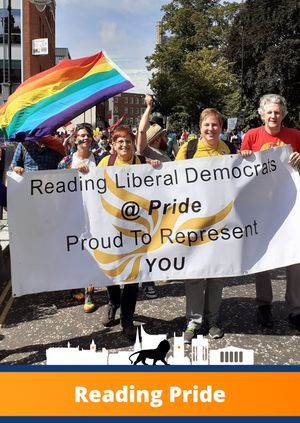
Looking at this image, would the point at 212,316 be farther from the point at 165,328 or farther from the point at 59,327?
the point at 59,327

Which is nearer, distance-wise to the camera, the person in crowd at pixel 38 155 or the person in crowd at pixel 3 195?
the person in crowd at pixel 3 195

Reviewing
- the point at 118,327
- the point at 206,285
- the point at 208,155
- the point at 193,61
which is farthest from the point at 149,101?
the point at 193,61

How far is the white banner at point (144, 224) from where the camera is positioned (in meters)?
3.86

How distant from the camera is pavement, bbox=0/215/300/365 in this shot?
396cm

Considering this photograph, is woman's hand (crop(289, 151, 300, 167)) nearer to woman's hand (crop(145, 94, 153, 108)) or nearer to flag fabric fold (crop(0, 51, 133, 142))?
woman's hand (crop(145, 94, 153, 108))

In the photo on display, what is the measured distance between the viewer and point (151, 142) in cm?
530

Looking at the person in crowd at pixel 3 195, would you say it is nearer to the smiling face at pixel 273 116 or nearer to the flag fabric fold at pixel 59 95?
the flag fabric fold at pixel 59 95

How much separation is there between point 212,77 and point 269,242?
45135 mm

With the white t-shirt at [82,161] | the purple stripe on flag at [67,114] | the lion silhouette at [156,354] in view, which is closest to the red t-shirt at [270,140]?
the purple stripe on flag at [67,114]

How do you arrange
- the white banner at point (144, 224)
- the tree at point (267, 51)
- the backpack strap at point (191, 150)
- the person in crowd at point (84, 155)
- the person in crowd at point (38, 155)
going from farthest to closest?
1. the tree at point (267, 51)
2. the person in crowd at point (38, 155)
3. the person in crowd at point (84, 155)
4. the backpack strap at point (191, 150)
5. the white banner at point (144, 224)

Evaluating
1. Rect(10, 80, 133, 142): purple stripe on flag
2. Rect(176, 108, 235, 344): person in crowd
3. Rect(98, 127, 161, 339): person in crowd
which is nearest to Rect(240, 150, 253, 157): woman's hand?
Rect(176, 108, 235, 344): person in crowd

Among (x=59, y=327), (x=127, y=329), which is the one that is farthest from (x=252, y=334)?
(x=59, y=327)

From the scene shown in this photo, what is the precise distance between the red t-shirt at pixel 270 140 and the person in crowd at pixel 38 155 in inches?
76.6

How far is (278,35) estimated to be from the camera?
43.7m
